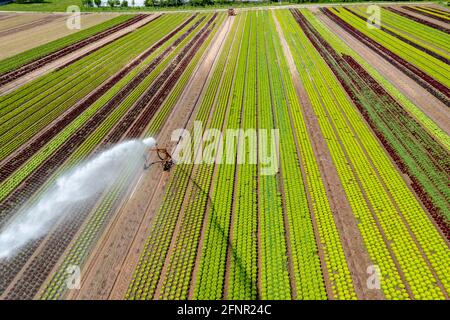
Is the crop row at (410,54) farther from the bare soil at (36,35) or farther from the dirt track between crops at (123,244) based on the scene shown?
the bare soil at (36,35)

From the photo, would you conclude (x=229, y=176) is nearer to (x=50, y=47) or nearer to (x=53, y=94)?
(x=53, y=94)

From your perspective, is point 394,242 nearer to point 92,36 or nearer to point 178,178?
point 178,178

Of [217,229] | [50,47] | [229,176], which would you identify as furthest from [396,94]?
[50,47]

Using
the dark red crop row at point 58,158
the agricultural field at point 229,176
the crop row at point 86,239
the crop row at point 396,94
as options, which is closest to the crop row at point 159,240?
the agricultural field at point 229,176

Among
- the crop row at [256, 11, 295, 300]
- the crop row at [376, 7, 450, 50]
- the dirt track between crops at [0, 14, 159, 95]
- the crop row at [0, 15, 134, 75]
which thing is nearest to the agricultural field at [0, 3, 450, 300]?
the crop row at [256, 11, 295, 300]
